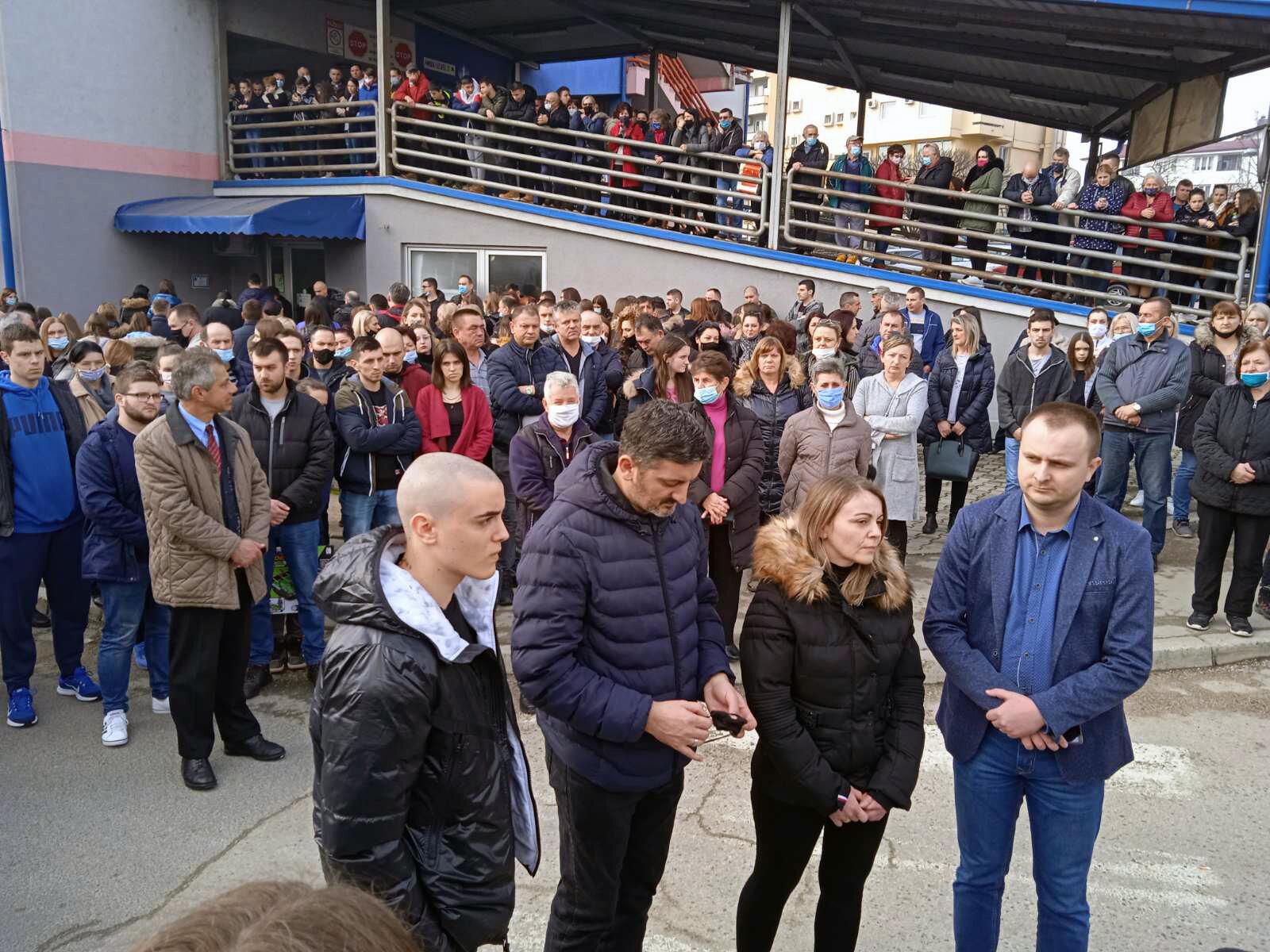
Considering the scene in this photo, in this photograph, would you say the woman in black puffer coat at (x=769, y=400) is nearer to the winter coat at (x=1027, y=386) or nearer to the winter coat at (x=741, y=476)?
the winter coat at (x=741, y=476)

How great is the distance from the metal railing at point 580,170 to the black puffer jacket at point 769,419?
7.47m

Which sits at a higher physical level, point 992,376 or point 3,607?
point 992,376

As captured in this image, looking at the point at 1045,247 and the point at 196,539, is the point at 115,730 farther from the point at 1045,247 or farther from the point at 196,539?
the point at 1045,247

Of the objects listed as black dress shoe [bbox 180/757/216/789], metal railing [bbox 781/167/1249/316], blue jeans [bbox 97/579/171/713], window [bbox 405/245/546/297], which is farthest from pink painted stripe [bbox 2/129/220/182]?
black dress shoe [bbox 180/757/216/789]

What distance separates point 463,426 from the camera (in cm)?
681

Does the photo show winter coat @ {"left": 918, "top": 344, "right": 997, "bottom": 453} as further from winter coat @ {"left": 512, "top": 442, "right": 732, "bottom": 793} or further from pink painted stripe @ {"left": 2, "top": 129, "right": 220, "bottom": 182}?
pink painted stripe @ {"left": 2, "top": 129, "right": 220, "bottom": 182}

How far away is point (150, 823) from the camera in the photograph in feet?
13.9

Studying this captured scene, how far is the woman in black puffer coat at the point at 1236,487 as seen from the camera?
623 centimetres

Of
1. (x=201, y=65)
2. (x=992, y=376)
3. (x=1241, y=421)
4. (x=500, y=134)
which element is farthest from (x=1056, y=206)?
(x=201, y=65)

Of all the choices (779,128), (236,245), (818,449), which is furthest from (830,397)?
(236,245)

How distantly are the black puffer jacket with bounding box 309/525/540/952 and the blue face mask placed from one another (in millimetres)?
3993

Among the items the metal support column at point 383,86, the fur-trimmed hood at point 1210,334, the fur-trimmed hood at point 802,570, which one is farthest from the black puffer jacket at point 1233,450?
the metal support column at point 383,86

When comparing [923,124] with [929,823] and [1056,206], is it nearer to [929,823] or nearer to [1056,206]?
[1056,206]

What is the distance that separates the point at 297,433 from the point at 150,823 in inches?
86.8
